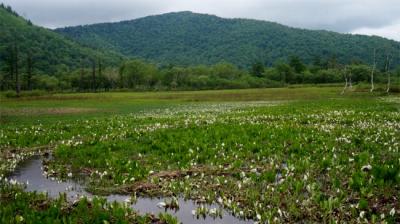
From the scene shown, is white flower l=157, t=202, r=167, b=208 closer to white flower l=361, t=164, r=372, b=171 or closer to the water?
the water

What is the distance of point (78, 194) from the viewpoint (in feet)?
33.1

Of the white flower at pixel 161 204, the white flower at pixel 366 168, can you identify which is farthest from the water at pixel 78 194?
the white flower at pixel 366 168

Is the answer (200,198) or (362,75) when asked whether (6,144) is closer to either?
(200,198)

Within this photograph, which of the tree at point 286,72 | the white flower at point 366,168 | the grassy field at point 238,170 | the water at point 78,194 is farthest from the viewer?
the tree at point 286,72

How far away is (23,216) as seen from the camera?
8.19 meters

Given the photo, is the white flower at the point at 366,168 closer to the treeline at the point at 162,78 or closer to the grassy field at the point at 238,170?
the grassy field at the point at 238,170

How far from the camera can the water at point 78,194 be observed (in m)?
8.61

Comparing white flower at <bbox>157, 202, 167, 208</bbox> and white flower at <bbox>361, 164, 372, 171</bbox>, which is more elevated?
white flower at <bbox>361, 164, 372, 171</bbox>

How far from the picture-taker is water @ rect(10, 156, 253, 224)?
28.2ft

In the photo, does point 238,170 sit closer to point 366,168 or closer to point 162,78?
point 366,168

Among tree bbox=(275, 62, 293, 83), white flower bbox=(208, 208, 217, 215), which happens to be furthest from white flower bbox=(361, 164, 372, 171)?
tree bbox=(275, 62, 293, 83)

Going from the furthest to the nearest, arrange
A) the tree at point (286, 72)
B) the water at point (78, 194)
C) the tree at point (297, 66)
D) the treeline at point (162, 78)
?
the tree at point (297, 66) < the tree at point (286, 72) < the treeline at point (162, 78) < the water at point (78, 194)

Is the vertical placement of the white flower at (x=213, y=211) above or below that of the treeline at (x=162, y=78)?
below

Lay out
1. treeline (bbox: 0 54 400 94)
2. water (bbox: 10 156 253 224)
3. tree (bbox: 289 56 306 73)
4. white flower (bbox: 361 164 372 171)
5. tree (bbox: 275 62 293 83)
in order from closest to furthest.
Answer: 1. water (bbox: 10 156 253 224)
2. white flower (bbox: 361 164 372 171)
3. treeline (bbox: 0 54 400 94)
4. tree (bbox: 275 62 293 83)
5. tree (bbox: 289 56 306 73)
